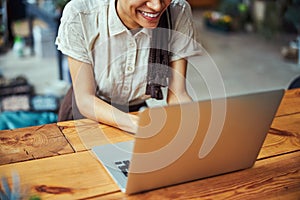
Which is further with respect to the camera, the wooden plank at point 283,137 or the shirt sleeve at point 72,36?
the shirt sleeve at point 72,36

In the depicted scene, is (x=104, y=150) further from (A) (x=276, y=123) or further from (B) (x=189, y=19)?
(B) (x=189, y=19)

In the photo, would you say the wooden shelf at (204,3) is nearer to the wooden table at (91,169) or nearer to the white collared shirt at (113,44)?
the white collared shirt at (113,44)

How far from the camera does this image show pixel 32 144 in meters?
1.10

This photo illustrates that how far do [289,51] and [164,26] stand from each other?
320cm

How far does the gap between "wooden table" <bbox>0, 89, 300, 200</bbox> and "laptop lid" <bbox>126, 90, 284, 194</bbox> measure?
0.04m

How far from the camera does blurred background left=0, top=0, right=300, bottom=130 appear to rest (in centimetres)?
295

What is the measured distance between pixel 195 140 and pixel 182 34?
70 cm

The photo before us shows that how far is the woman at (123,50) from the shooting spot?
4.31 feet

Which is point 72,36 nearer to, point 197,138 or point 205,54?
point 197,138

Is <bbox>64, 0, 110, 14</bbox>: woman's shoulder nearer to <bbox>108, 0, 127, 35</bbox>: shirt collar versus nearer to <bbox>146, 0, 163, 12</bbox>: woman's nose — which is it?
<bbox>108, 0, 127, 35</bbox>: shirt collar

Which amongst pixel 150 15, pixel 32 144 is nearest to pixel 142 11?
pixel 150 15

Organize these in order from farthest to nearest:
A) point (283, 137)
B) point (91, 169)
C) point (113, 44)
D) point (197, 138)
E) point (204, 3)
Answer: point (204, 3) → point (113, 44) → point (283, 137) → point (91, 169) → point (197, 138)

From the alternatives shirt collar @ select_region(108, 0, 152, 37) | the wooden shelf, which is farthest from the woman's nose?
the wooden shelf

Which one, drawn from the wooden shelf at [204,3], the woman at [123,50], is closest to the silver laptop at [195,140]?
the woman at [123,50]
